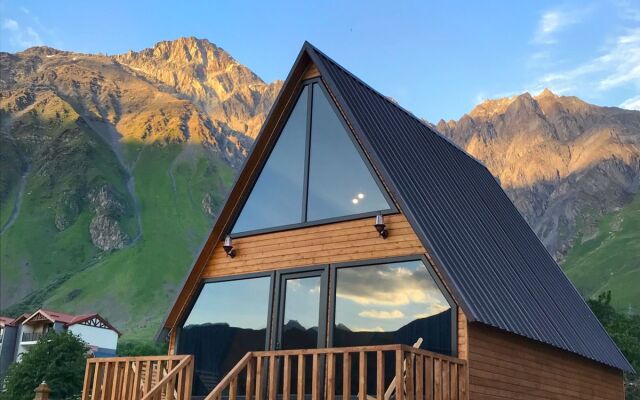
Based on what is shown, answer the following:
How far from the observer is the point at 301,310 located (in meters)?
11.2

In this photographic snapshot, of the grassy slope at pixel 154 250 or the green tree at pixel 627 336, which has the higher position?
the grassy slope at pixel 154 250

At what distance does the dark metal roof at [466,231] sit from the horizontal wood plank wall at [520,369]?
1.05 ft

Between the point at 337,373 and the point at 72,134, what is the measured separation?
133m

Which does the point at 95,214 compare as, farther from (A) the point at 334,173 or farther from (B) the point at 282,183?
(A) the point at 334,173

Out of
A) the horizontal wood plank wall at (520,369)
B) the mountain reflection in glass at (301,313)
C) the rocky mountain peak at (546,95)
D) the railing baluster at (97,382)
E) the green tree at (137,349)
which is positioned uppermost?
the rocky mountain peak at (546,95)

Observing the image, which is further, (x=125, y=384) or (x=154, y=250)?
(x=154, y=250)

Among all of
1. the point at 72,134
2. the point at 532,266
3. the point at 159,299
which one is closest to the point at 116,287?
the point at 159,299

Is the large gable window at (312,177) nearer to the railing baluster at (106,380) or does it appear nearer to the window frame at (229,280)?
the window frame at (229,280)

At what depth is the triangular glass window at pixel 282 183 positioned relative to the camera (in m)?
12.1

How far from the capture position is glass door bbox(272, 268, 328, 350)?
10.9 m

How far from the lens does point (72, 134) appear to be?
433 ft

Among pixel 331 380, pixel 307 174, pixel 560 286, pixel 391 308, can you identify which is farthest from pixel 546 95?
pixel 331 380

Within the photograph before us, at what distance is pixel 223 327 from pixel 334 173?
3575 millimetres

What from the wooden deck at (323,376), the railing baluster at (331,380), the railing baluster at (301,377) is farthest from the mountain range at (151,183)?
the railing baluster at (331,380)
